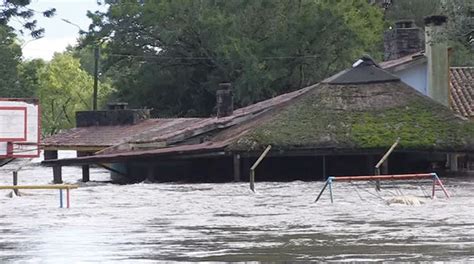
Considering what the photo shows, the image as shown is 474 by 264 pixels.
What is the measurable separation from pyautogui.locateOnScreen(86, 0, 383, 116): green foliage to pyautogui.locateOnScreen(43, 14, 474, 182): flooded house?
11807 mm

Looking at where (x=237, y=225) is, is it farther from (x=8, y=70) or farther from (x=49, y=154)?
(x=8, y=70)

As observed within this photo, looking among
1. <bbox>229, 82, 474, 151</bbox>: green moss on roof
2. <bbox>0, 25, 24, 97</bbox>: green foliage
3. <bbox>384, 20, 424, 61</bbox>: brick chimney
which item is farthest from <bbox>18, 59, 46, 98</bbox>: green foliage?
<bbox>229, 82, 474, 151</bbox>: green moss on roof

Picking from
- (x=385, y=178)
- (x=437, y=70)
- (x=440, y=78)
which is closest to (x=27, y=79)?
(x=440, y=78)

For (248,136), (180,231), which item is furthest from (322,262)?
(248,136)

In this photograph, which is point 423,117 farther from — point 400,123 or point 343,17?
point 343,17

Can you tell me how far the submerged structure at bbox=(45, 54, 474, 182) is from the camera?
1581 inches

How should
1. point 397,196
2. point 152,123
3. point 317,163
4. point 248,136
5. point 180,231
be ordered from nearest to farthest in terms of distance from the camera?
point 180,231 → point 397,196 → point 248,136 → point 317,163 → point 152,123

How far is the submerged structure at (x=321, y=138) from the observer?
4016cm

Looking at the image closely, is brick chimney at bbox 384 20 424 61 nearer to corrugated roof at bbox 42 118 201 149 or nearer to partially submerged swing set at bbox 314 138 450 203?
corrugated roof at bbox 42 118 201 149

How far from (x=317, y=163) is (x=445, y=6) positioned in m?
11.2

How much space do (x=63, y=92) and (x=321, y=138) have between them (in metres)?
68.8

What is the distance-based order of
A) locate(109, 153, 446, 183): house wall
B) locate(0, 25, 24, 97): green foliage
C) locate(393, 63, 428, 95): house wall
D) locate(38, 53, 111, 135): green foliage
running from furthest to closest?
1. locate(38, 53, 111, 135): green foliage
2. locate(0, 25, 24, 97): green foliage
3. locate(393, 63, 428, 95): house wall
4. locate(109, 153, 446, 183): house wall

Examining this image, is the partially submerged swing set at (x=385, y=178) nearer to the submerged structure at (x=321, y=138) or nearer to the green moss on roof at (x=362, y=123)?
the green moss on roof at (x=362, y=123)

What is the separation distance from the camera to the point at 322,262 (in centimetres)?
1592
